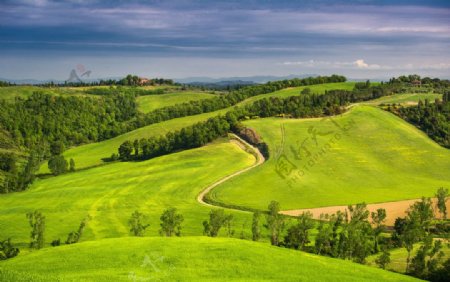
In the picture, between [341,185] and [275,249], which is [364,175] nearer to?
[341,185]

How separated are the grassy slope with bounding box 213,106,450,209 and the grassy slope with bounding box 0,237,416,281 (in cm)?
6449

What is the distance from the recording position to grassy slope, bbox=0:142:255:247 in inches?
4345

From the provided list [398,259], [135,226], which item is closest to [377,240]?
[398,259]

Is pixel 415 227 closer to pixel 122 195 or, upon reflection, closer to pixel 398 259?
pixel 398 259

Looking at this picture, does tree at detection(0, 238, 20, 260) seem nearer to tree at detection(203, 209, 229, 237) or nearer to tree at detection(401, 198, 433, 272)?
tree at detection(203, 209, 229, 237)

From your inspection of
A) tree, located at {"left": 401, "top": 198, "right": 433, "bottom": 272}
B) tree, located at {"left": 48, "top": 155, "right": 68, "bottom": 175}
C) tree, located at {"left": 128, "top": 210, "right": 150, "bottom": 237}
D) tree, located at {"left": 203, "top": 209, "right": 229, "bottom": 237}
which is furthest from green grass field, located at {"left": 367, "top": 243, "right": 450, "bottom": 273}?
tree, located at {"left": 48, "top": 155, "right": 68, "bottom": 175}

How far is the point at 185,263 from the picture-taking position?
5234cm

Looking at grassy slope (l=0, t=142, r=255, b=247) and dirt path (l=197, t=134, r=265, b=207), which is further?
dirt path (l=197, t=134, r=265, b=207)

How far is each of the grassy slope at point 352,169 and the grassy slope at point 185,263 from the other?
6449cm

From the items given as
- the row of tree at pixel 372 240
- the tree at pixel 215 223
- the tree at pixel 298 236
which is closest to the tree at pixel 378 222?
the row of tree at pixel 372 240

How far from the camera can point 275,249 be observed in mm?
60875

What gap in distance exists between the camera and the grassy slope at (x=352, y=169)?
130 metres

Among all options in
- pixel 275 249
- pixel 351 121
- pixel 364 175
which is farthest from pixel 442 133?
pixel 275 249

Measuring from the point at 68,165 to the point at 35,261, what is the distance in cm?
15043
